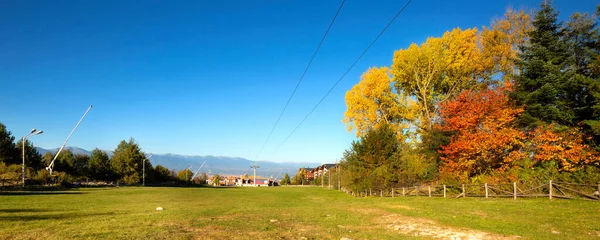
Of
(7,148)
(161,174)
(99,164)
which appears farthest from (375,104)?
(161,174)

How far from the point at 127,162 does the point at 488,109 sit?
8061 cm

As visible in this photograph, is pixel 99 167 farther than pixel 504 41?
Yes

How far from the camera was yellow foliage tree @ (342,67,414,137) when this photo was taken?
42.6 meters

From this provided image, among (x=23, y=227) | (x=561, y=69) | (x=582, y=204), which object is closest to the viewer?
(x=23, y=227)

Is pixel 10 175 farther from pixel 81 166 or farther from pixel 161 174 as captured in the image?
pixel 161 174

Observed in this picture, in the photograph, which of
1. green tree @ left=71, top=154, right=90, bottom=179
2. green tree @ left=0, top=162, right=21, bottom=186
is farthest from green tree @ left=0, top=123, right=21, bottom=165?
green tree @ left=71, top=154, right=90, bottom=179

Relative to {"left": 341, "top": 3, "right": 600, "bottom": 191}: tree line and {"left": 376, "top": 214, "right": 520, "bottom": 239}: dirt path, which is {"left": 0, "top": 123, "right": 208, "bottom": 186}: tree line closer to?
{"left": 341, "top": 3, "right": 600, "bottom": 191}: tree line

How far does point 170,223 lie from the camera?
12.6 m

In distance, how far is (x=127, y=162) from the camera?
274 feet

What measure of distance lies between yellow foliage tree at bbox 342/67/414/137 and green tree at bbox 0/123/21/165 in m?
59.5

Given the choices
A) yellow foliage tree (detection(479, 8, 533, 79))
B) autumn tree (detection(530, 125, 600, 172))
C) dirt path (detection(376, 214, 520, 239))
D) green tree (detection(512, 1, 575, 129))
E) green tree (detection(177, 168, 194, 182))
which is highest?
yellow foliage tree (detection(479, 8, 533, 79))

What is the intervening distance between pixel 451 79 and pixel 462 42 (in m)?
4.34

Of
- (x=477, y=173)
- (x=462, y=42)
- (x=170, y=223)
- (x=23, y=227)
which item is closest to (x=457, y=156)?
(x=477, y=173)

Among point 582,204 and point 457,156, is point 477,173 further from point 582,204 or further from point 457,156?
point 582,204
